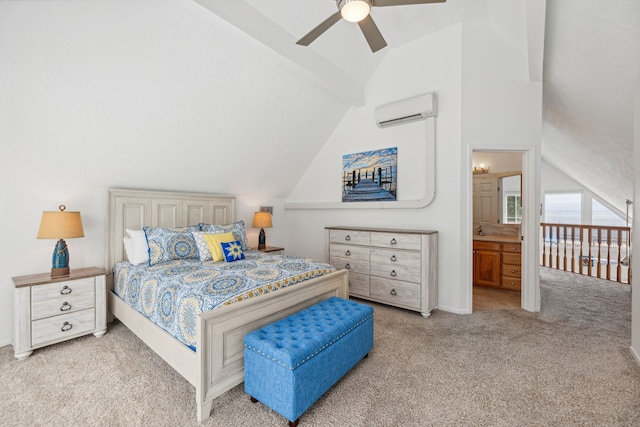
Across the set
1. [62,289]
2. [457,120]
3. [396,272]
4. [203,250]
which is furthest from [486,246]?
[62,289]

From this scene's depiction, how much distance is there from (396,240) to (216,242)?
217cm

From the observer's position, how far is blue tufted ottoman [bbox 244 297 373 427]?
1655 mm

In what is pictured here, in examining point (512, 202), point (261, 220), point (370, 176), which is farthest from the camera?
point (512, 202)

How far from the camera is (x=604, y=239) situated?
801 centimetres

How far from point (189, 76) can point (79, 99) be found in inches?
37.4

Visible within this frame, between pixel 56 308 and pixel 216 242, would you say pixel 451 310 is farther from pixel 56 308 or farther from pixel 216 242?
pixel 56 308

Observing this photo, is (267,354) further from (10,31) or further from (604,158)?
(604,158)

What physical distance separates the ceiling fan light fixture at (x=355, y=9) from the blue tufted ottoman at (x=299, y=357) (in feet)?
7.26

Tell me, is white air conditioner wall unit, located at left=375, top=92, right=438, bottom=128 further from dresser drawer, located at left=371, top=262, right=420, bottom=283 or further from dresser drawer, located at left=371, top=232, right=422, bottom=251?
dresser drawer, located at left=371, top=262, right=420, bottom=283

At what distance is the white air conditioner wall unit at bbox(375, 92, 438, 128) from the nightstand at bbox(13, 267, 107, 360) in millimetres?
3879

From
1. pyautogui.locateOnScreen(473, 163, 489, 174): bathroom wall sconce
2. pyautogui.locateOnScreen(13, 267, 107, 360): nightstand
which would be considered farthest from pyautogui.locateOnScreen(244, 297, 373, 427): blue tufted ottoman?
pyautogui.locateOnScreen(473, 163, 489, 174): bathroom wall sconce

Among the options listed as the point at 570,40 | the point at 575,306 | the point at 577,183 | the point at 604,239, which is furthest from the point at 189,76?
the point at 604,239

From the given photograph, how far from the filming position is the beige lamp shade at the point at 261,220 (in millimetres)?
4613

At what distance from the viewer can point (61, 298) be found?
8.66ft
